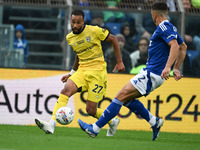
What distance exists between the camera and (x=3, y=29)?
12.4 metres

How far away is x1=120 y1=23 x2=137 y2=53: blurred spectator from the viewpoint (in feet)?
39.7

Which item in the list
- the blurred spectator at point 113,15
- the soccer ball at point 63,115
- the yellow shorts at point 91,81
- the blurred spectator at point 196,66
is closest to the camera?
the soccer ball at point 63,115

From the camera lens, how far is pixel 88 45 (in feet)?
26.7

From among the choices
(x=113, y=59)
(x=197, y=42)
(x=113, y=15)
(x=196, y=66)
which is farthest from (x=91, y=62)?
(x=197, y=42)

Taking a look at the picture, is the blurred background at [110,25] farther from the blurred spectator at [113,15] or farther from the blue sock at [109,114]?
the blue sock at [109,114]

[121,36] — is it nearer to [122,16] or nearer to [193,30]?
[122,16]

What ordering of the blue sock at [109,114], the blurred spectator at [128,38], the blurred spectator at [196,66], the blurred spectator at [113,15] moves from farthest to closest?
the blurred spectator at [128,38], the blurred spectator at [196,66], the blurred spectator at [113,15], the blue sock at [109,114]

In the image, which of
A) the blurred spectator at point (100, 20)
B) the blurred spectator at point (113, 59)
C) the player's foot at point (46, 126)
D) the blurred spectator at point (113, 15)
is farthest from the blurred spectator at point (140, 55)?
the player's foot at point (46, 126)

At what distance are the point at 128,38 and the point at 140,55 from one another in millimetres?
777

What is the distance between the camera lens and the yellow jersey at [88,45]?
812 centimetres

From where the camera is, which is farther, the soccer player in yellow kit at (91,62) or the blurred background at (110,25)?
the blurred background at (110,25)

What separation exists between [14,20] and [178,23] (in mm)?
4410

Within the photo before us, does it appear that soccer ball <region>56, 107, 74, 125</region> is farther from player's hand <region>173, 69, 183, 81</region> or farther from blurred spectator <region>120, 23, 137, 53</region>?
blurred spectator <region>120, 23, 137, 53</region>

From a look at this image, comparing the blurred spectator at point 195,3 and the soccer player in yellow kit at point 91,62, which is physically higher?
the blurred spectator at point 195,3
